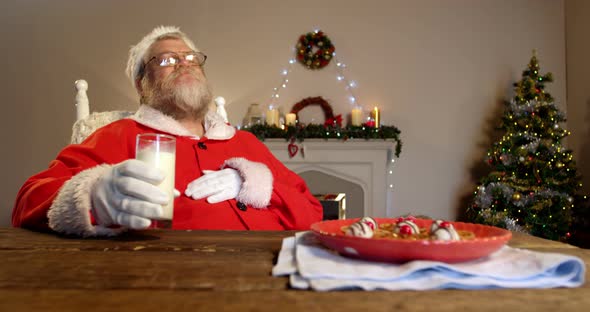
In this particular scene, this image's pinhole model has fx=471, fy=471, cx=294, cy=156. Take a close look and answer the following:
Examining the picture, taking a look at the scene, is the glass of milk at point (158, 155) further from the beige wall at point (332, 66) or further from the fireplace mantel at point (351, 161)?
the beige wall at point (332, 66)

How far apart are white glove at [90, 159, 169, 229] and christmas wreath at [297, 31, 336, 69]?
3.60 m

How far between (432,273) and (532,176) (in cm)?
348

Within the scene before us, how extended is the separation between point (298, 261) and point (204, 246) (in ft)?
1.00

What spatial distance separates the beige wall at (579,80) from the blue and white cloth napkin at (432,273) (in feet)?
13.3

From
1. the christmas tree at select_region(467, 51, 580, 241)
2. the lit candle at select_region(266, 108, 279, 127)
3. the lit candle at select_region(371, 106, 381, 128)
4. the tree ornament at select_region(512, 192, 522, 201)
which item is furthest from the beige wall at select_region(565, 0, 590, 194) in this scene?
the lit candle at select_region(266, 108, 279, 127)

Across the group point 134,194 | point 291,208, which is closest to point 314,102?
point 291,208

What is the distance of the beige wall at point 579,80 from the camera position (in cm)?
410

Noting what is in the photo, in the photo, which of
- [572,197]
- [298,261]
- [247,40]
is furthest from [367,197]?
[298,261]

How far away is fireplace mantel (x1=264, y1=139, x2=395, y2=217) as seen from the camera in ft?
13.1

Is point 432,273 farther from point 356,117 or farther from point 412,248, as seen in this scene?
point 356,117

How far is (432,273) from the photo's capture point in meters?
0.61

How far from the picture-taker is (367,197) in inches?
161

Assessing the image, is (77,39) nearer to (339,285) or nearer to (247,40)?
(247,40)

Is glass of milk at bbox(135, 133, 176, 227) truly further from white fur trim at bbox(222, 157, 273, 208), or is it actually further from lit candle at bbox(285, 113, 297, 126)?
lit candle at bbox(285, 113, 297, 126)
